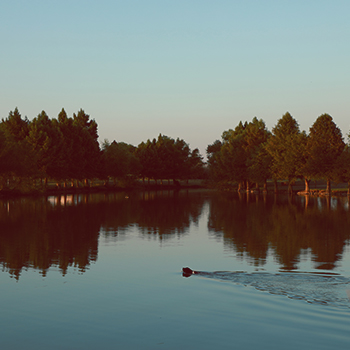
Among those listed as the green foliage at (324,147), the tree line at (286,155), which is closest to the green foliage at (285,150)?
the tree line at (286,155)

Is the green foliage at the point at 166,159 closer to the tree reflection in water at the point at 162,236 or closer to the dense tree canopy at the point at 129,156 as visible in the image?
the dense tree canopy at the point at 129,156

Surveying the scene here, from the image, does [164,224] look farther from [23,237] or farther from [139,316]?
[139,316]

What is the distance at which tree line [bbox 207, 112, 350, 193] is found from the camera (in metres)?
81.6

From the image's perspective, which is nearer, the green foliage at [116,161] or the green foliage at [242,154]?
the green foliage at [242,154]

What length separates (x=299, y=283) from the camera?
15320 mm

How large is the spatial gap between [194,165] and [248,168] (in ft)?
202

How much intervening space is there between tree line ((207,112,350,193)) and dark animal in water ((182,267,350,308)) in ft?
210

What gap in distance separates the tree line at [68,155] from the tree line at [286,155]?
26.8 m

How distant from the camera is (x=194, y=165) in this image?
163750 millimetres

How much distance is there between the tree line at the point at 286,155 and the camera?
81.6 meters

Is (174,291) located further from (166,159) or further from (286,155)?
(166,159)

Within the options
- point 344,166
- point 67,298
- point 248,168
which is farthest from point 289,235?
point 248,168

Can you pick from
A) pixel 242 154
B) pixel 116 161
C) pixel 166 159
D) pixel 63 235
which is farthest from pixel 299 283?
pixel 166 159

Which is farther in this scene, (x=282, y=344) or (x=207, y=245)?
(x=207, y=245)
